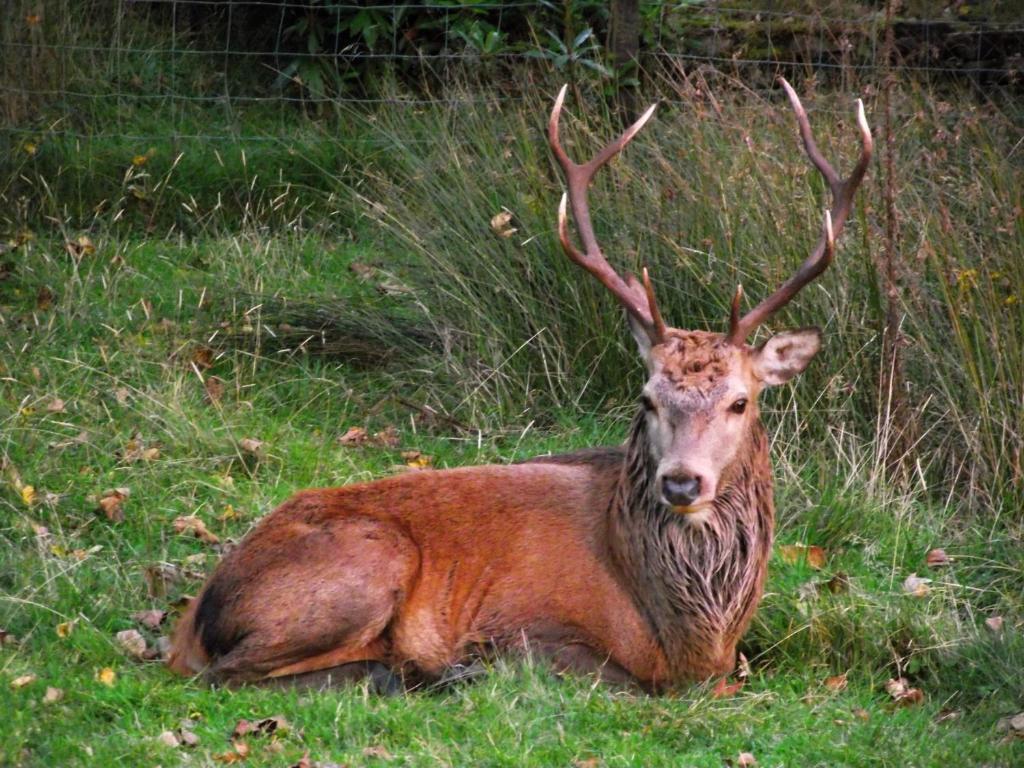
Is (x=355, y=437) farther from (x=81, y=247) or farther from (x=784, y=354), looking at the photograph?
(x=81, y=247)

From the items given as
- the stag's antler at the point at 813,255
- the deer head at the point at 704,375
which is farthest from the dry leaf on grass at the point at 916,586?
the stag's antler at the point at 813,255

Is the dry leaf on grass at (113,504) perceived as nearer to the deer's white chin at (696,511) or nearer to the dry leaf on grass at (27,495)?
the dry leaf on grass at (27,495)

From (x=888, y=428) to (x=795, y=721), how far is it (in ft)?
6.78

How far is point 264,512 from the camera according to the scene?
6562mm

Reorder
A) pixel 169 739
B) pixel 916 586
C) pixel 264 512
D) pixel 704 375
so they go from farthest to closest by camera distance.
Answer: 1. pixel 264 512
2. pixel 916 586
3. pixel 704 375
4. pixel 169 739

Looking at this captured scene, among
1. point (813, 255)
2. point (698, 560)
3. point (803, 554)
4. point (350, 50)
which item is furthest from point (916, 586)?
point (350, 50)

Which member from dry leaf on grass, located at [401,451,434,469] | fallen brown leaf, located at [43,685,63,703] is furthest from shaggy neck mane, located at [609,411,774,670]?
fallen brown leaf, located at [43,685,63,703]

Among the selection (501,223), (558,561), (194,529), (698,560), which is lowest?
(194,529)

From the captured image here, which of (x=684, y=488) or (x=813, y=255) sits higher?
(x=813, y=255)

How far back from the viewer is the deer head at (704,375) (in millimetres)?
5184

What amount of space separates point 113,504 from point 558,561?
6.40ft

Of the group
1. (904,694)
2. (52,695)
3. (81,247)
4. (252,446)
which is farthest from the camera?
(81,247)

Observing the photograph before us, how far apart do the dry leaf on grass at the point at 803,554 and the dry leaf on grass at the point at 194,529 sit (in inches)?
86.7

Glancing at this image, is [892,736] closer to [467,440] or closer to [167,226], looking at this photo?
[467,440]
